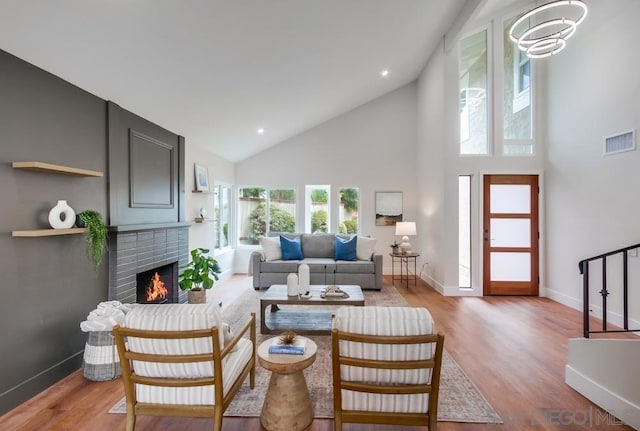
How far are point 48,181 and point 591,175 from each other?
19.5ft

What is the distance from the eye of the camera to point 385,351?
160 cm

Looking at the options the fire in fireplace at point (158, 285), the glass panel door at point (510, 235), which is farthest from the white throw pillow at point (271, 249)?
the glass panel door at point (510, 235)

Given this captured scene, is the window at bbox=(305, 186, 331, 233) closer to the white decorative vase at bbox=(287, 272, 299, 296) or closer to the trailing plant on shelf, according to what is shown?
the trailing plant on shelf

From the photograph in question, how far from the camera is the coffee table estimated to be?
3.44m

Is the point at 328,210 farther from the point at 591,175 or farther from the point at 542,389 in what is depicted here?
the point at 542,389

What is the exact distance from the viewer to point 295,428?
6.23ft

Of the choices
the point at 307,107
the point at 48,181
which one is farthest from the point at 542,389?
the point at 307,107

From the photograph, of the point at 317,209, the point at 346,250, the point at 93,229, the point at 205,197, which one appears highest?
the point at 205,197

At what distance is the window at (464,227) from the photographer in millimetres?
5227

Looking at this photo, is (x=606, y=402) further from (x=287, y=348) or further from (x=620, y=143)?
(x=620, y=143)

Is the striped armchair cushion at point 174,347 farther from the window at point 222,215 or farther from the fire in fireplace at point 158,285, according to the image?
the window at point 222,215

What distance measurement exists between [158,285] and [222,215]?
2.64 m

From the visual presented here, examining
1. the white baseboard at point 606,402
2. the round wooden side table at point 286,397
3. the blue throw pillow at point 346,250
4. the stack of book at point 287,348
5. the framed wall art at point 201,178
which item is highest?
the framed wall art at point 201,178

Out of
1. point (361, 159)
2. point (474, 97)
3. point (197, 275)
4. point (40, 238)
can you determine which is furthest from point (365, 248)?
point (40, 238)
